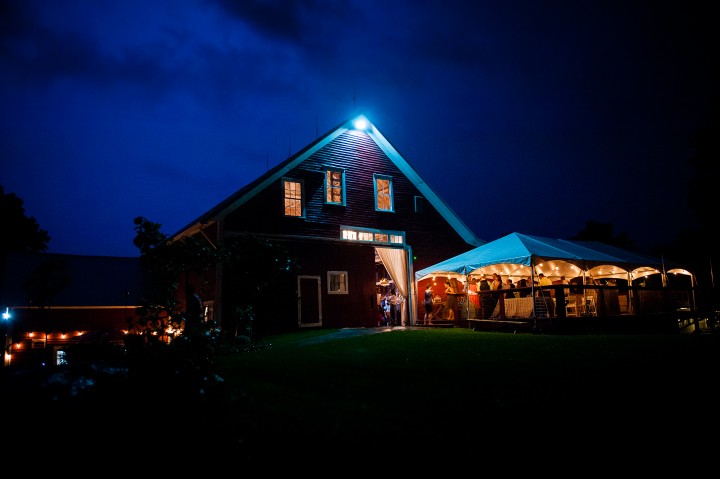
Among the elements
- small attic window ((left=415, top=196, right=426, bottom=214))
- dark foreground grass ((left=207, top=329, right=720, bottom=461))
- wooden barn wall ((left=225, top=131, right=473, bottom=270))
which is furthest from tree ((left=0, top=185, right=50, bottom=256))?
dark foreground grass ((left=207, top=329, right=720, bottom=461))

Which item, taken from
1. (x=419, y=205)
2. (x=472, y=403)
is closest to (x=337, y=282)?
(x=419, y=205)

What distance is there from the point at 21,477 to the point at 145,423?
34.3 inches

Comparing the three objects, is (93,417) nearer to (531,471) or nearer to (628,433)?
(531,471)

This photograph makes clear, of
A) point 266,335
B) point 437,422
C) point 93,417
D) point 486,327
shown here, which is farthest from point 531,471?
point 266,335

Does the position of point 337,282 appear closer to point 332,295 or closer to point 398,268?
point 332,295

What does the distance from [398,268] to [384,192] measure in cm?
328

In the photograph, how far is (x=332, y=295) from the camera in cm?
1780

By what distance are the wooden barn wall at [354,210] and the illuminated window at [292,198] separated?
0.64ft

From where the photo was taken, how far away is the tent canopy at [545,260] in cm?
1373

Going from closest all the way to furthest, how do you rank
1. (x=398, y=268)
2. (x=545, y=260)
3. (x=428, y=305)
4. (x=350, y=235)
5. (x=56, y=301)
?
(x=545, y=260) → (x=428, y=305) → (x=350, y=235) → (x=398, y=268) → (x=56, y=301)

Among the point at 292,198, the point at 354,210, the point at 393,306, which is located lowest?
the point at 393,306

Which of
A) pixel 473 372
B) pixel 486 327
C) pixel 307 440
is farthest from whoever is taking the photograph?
pixel 486 327

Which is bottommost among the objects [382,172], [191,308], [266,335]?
[266,335]

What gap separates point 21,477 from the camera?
3031 millimetres
